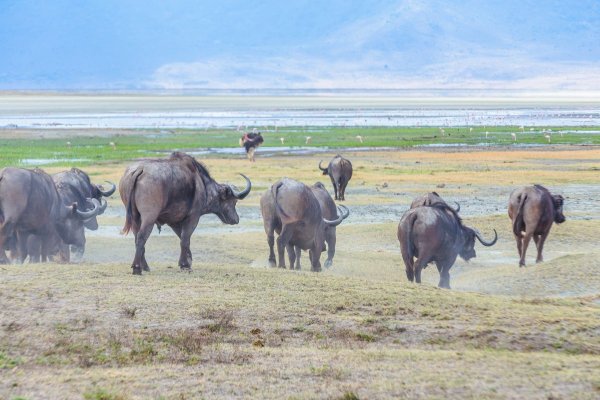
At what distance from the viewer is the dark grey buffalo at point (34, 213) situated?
14.2m

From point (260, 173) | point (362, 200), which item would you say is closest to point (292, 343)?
point (362, 200)

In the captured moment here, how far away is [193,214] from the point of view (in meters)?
13.1

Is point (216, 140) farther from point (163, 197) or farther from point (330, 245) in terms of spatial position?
point (163, 197)


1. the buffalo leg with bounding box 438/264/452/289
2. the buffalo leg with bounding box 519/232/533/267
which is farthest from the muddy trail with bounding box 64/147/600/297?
the buffalo leg with bounding box 438/264/452/289

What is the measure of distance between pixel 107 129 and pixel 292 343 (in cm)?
5798

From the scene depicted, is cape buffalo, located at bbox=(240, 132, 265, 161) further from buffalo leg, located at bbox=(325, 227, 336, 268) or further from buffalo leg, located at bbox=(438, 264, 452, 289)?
buffalo leg, located at bbox=(438, 264, 452, 289)

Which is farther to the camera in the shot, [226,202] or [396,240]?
[396,240]

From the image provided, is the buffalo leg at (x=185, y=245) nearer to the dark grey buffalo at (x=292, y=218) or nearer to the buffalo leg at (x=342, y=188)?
the dark grey buffalo at (x=292, y=218)

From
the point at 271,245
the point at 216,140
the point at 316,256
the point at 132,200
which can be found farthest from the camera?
the point at 216,140

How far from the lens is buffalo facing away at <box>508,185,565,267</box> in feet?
56.7

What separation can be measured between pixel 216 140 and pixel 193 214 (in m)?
40.4

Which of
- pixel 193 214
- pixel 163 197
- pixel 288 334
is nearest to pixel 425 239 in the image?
pixel 193 214

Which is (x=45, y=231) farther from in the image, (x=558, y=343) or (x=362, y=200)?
(x=362, y=200)

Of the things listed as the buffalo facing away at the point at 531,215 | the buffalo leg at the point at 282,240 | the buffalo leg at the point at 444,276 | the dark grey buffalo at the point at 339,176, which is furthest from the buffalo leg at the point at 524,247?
the dark grey buffalo at the point at 339,176
